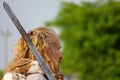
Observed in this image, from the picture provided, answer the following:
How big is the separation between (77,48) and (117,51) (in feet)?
11.6

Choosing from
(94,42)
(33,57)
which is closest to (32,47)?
(33,57)

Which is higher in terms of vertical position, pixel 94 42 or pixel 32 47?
pixel 32 47

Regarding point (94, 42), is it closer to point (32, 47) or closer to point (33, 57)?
point (33, 57)

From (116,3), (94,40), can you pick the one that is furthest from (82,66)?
(116,3)

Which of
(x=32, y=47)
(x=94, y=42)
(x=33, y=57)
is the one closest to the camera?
(x=32, y=47)

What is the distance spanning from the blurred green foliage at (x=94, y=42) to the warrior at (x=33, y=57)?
34.4 meters

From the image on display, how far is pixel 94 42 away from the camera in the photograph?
131 feet

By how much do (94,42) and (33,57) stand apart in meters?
37.6

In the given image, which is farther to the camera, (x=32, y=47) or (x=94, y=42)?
(x=94, y=42)

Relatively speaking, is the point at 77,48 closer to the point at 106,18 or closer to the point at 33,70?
the point at 106,18

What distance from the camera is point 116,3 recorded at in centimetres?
4269

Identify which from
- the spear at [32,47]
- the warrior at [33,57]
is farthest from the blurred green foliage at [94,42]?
the spear at [32,47]

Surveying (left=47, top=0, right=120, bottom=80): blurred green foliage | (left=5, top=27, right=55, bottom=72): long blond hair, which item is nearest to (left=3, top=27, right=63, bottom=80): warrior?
(left=5, top=27, right=55, bottom=72): long blond hair

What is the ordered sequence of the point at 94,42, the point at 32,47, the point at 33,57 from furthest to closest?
the point at 94,42
the point at 33,57
the point at 32,47
